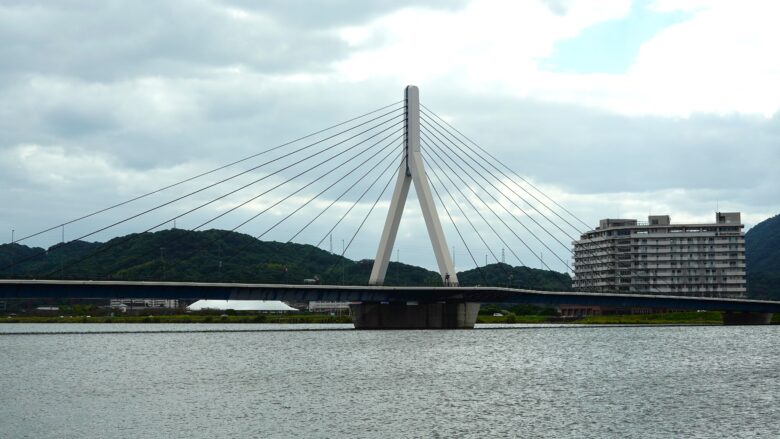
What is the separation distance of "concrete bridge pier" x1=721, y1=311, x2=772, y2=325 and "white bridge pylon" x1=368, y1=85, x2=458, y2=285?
211ft

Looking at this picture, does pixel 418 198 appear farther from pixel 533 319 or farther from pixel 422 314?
pixel 533 319

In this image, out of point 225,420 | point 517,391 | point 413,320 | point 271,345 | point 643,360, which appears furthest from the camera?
point 413,320

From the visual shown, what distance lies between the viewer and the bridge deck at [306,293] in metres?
91.8

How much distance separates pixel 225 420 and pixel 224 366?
88.0 ft

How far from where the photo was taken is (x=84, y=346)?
90438 mm

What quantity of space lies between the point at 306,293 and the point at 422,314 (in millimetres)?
18129

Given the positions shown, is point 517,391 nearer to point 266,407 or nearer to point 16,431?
point 266,407

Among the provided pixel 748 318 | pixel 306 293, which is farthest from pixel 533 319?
pixel 306 293

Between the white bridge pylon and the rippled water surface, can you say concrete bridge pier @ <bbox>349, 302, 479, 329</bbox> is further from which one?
the rippled water surface

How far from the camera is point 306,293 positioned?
340 ft

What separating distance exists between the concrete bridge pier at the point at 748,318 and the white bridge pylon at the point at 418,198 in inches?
2532

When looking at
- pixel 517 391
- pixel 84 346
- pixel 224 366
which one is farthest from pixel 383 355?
pixel 84 346

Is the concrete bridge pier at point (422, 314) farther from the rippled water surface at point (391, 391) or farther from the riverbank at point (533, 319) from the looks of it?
the riverbank at point (533, 319)

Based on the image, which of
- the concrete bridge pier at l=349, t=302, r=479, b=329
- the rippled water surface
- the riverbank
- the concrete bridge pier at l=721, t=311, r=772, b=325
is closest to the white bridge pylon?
the concrete bridge pier at l=349, t=302, r=479, b=329
